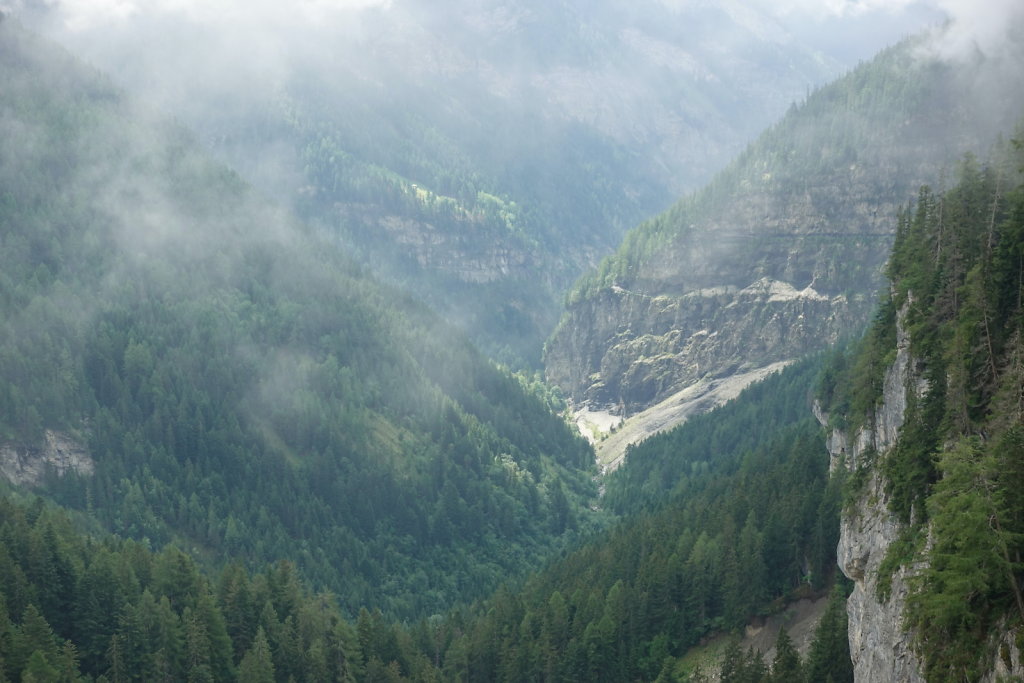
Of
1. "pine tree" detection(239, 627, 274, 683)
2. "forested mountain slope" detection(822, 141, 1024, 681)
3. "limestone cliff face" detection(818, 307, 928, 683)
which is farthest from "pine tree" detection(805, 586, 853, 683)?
"pine tree" detection(239, 627, 274, 683)

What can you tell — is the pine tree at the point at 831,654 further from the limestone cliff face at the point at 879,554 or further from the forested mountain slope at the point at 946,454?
the forested mountain slope at the point at 946,454

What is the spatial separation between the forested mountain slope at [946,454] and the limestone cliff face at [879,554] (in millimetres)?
175

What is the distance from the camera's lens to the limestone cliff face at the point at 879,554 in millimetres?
80812

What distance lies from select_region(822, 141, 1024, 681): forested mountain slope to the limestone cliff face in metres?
0.18

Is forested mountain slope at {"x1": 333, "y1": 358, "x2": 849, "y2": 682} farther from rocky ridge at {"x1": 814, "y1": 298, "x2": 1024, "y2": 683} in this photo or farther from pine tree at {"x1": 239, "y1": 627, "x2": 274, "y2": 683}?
rocky ridge at {"x1": 814, "y1": 298, "x2": 1024, "y2": 683}

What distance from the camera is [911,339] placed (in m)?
97.2

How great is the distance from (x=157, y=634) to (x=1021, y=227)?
283 ft

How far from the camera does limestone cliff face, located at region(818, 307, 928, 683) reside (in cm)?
8081

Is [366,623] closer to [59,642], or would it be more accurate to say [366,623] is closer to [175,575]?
[175,575]

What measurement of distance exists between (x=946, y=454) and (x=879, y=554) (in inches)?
716

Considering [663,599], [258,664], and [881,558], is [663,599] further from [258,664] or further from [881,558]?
[881,558]

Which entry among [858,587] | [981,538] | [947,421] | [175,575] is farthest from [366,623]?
[981,538]

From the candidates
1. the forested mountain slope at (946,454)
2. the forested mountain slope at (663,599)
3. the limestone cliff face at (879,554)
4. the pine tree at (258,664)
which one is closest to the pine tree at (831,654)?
the limestone cliff face at (879,554)

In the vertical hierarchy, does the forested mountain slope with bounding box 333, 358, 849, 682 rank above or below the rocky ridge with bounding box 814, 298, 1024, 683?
above
